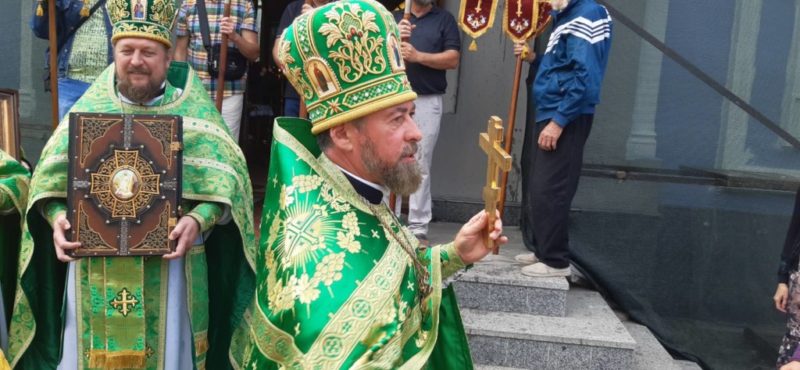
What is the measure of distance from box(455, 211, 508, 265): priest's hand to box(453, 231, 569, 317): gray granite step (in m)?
2.72

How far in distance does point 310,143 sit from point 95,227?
1.18 m

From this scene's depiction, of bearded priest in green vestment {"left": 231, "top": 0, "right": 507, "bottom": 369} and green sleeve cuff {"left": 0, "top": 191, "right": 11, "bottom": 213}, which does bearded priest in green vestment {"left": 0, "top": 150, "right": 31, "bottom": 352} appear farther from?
bearded priest in green vestment {"left": 231, "top": 0, "right": 507, "bottom": 369}

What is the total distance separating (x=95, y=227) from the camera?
3.24 meters

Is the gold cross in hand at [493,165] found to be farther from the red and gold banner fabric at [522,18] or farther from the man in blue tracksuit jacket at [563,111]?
the red and gold banner fabric at [522,18]

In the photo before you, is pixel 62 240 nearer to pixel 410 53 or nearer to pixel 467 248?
pixel 467 248

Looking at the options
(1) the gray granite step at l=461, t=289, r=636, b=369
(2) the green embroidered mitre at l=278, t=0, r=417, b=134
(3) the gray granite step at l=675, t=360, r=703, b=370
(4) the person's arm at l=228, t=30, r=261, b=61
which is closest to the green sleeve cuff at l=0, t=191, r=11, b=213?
(2) the green embroidered mitre at l=278, t=0, r=417, b=134

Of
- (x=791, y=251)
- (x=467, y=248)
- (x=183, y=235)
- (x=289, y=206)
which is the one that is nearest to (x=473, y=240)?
(x=467, y=248)

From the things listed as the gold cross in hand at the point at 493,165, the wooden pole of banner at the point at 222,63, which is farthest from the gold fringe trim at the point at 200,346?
the wooden pole of banner at the point at 222,63

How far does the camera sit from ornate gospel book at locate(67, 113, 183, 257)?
325 centimetres

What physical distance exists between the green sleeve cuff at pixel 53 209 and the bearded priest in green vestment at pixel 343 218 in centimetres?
124

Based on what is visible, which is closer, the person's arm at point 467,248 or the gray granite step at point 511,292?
the person's arm at point 467,248

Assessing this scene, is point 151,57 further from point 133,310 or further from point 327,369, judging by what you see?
point 327,369

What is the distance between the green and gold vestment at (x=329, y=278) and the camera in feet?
7.06

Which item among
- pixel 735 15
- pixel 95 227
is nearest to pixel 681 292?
pixel 735 15
